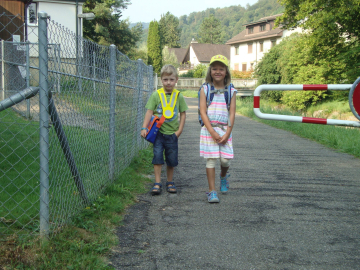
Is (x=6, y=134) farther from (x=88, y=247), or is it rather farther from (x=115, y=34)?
(x=115, y=34)

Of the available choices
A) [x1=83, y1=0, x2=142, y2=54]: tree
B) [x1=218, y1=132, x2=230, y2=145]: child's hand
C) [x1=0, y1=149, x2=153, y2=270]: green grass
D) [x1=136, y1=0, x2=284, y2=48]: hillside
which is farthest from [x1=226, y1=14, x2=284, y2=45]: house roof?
[x1=136, y1=0, x2=284, y2=48]: hillside

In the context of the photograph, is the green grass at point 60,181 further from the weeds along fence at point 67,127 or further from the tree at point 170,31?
the tree at point 170,31

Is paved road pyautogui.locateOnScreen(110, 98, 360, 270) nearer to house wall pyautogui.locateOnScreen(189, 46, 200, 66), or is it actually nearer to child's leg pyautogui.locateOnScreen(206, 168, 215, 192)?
child's leg pyautogui.locateOnScreen(206, 168, 215, 192)

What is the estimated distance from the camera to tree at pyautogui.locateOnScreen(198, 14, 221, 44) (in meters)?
112

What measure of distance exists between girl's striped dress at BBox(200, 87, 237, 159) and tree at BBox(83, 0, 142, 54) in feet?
109

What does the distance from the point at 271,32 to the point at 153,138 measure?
49.6m

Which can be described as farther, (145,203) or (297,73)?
(297,73)

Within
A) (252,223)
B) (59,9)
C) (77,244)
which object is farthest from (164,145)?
(59,9)

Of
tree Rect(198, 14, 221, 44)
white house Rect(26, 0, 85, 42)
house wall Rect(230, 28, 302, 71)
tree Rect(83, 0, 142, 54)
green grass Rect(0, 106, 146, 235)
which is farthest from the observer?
tree Rect(198, 14, 221, 44)

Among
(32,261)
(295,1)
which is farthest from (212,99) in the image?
(295,1)

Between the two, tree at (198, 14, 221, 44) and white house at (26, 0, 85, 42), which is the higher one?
tree at (198, 14, 221, 44)

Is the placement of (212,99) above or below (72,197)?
above

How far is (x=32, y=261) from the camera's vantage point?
2.74 m

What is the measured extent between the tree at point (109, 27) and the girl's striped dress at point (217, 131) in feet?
109
